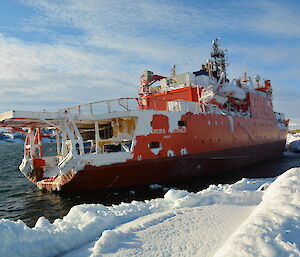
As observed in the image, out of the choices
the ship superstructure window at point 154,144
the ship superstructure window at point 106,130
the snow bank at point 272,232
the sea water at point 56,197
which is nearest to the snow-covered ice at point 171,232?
the snow bank at point 272,232

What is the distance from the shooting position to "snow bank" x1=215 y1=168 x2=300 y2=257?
330cm

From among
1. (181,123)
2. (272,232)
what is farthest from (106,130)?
(272,232)

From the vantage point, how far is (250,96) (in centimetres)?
2230

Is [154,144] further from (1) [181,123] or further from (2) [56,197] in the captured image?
(2) [56,197]

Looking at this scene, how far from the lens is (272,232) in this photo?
3865 mm

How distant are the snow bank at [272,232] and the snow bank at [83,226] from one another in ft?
5.28

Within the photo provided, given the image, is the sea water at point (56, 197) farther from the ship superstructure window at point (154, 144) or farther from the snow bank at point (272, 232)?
the snow bank at point (272, 232)

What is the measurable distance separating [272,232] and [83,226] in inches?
131

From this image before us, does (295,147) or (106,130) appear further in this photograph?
(295,147)

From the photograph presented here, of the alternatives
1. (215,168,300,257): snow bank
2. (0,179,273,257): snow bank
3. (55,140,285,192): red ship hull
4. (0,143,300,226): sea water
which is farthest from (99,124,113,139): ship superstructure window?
(215,168,300,257): snow bank

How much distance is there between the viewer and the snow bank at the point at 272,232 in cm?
330

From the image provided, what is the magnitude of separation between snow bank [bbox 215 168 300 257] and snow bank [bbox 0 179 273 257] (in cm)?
161

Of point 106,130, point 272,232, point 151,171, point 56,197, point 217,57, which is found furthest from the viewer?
point 217,57

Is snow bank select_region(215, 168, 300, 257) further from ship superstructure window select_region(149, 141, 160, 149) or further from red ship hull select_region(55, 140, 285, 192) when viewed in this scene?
ship superstructure window select_region(149, 141, 160, 149)
